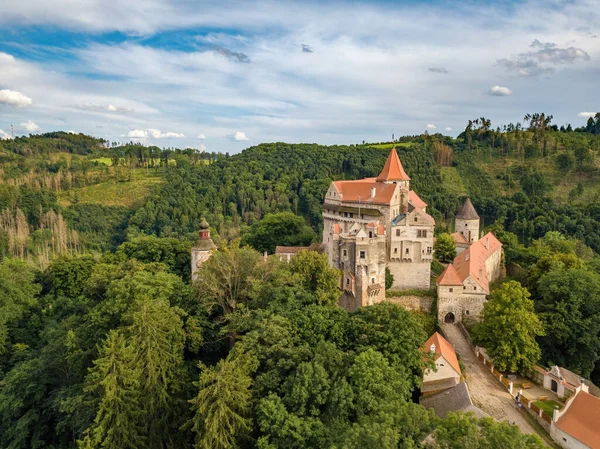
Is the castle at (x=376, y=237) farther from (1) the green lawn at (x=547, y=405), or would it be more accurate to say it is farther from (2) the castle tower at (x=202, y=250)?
(1) the green lawn at (x=547, y=405)

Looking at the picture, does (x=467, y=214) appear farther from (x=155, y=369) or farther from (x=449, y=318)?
(x=155, y=369)

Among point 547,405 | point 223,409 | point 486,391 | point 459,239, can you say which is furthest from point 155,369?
point 459,239

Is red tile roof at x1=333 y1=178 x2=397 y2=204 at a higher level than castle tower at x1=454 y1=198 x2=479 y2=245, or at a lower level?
higher

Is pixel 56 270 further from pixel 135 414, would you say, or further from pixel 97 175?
pixel 97 175

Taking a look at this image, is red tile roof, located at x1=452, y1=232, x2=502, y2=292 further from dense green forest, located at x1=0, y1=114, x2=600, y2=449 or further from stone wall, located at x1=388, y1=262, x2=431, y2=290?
dense green forest, located at x1=0, y1=114, x2=600, y2=449

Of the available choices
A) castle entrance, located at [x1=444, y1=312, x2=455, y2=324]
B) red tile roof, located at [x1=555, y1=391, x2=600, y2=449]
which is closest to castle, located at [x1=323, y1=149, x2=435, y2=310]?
castle entrance, located at [x1=444, y1=312, x2=455, y2=324]

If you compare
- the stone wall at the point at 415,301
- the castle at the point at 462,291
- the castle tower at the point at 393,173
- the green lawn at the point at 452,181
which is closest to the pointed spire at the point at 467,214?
the castle tower at the point at 393,173
